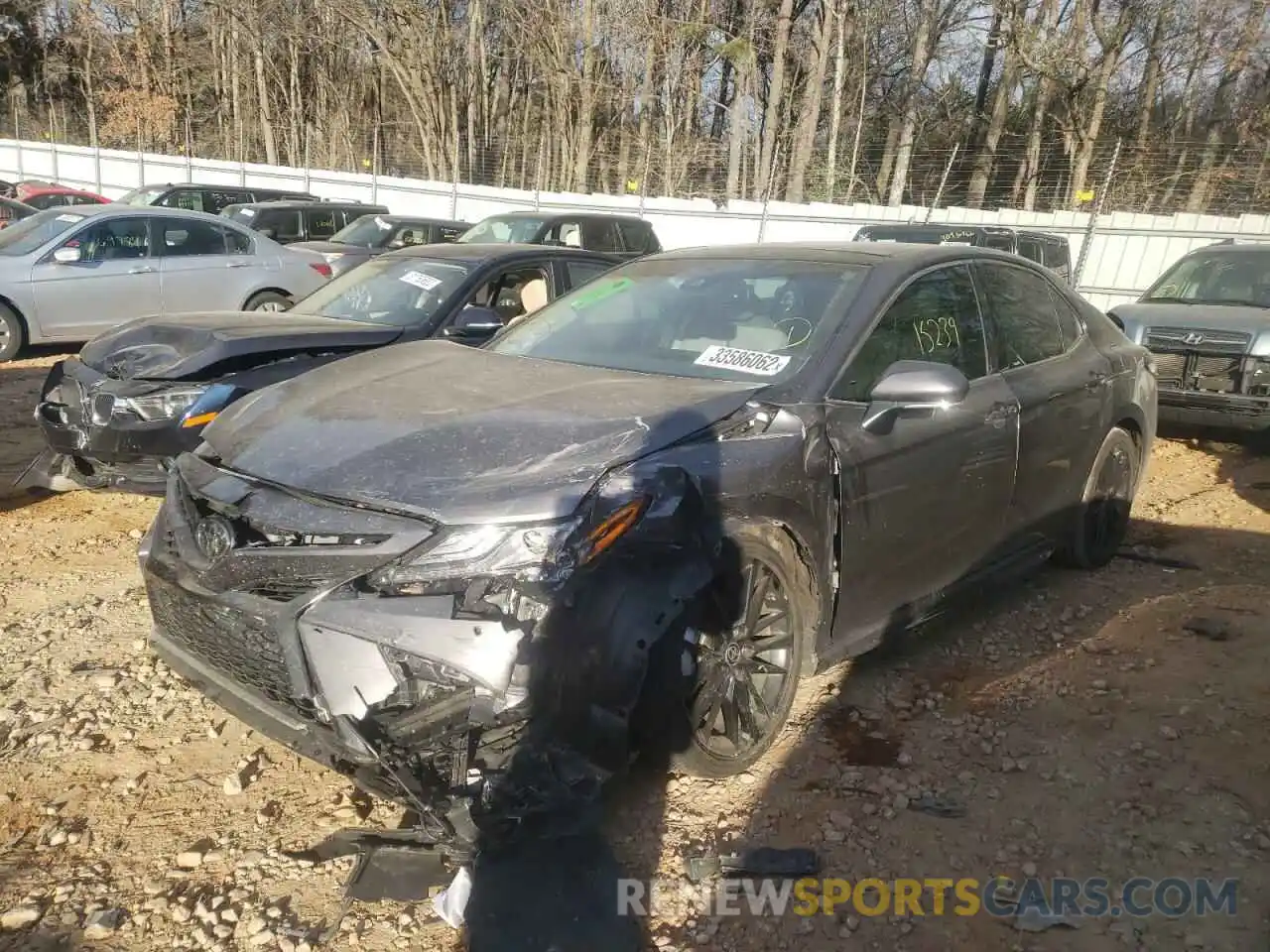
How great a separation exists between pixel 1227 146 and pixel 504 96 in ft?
77.0

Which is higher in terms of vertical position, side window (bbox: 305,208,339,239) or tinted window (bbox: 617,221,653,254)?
tinted window (bbox: 617,221,653,254)

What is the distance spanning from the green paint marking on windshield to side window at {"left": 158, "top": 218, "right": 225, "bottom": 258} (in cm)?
700

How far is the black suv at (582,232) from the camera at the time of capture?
12125mm

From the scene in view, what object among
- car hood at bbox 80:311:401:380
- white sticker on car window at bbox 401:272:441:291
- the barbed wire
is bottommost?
car hood at bbox 80:311:401:380

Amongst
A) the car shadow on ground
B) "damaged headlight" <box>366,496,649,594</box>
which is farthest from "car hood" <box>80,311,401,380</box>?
the car shadow on ground

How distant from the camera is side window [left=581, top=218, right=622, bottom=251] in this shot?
12.1 m

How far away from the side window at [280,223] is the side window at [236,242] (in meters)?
5.35

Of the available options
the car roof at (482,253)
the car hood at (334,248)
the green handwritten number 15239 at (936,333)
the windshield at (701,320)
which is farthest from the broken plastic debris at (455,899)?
the car hood at (334,248)

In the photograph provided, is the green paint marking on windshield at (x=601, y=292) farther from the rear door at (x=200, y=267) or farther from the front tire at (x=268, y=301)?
the rear door at (x=200, y=267)

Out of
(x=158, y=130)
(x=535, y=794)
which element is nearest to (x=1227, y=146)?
(x=535, y=794)

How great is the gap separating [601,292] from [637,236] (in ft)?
28.7

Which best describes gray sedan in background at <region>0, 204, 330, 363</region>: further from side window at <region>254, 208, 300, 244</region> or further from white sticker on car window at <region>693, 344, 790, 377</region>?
white sticker on car window at <region>693, 344, 790, 377</region>

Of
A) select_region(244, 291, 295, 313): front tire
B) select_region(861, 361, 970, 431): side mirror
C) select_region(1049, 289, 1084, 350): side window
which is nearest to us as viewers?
select_region(861, 361, 970, 431): side mirror

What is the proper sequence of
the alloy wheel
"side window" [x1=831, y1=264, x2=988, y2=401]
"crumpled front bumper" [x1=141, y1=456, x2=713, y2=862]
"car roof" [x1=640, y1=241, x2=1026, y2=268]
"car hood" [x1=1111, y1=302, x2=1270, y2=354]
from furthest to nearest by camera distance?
"car hood" [x1=1111, y1=302, x2=1270, y2=354] → "car roof" [x1=640, y1=241, x2=1026, y2=268] → "side window" [x1=831, y1=264, x2=988, y2=401] → the alloy wheel → "crumpled front bumper" [x1=141, y1=456, x2=713, y2=862]
